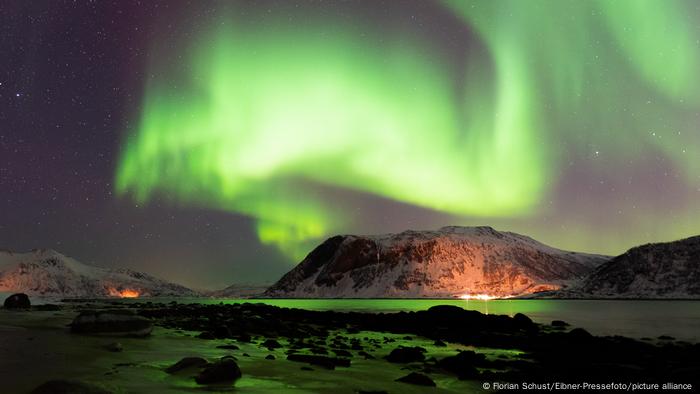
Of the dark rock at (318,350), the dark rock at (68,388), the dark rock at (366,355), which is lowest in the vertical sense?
the dark rock at (366,355)

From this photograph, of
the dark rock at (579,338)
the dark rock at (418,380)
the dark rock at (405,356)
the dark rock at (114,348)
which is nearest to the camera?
the dark rock at (418,380)

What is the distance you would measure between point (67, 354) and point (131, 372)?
5524 millimetres

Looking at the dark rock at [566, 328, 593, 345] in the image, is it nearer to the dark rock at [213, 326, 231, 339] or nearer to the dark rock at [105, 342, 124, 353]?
the dark rock at [213, 326, 231, 339]

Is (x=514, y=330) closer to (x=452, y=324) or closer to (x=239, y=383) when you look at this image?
(x=452, y=324)

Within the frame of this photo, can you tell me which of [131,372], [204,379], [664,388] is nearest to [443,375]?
[664,388]

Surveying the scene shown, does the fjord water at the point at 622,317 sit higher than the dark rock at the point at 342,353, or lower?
lower

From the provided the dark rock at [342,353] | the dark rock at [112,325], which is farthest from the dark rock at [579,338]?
the dark rock at [112,325]

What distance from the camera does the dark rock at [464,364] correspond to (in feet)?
64.5

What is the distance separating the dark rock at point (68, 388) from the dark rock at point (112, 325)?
18.3 m

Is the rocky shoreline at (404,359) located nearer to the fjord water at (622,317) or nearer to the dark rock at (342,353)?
the dark rock at (342,353)

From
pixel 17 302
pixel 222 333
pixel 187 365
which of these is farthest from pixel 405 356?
pixel 17 302

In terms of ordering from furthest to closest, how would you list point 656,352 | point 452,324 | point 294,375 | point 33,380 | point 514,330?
point 452,324 < point 514,330 < point 656,352 < point 294,375 < point 33,380

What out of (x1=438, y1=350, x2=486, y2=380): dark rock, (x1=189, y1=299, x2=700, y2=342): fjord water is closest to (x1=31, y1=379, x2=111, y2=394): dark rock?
(x1=438, y1=350, x2=486, y2=380): dark rock

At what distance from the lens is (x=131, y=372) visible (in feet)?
56.0
